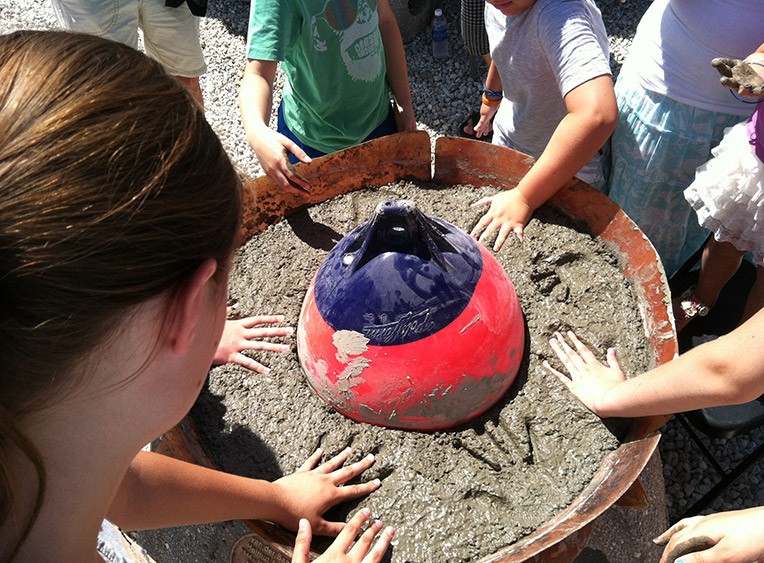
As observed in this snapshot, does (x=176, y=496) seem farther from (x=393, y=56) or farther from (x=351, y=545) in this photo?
(x=393, y=56)

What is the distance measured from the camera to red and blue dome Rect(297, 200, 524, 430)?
126 centimetres

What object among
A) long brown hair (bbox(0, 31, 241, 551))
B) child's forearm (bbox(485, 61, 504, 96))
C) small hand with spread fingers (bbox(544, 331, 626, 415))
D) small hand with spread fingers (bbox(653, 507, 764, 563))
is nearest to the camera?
long brown hair (bbox(0, 31, 241, 551))

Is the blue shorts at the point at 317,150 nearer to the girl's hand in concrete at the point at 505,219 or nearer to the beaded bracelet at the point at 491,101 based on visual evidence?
the beaded bracelet at the point at 491,101

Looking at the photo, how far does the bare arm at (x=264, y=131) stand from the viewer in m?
1.68

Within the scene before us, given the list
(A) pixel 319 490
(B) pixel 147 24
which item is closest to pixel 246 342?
(A) pixel 319 490

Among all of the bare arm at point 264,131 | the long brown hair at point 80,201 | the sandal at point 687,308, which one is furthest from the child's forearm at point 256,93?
the sandal at point 687,308

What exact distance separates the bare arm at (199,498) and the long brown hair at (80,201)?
0.34m

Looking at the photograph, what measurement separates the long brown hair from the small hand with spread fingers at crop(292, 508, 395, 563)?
485 mm

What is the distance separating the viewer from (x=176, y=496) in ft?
3.70

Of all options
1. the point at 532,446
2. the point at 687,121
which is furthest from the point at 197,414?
the point at 687,121

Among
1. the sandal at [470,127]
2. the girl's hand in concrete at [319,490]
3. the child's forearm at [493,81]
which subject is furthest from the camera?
the sandal at [470,127]

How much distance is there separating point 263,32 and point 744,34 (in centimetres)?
124

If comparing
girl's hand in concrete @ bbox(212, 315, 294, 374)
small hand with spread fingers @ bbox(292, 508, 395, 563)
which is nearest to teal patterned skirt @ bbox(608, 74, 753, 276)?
girl's hand in concrete @ bbox(212, 315, 294, 374)

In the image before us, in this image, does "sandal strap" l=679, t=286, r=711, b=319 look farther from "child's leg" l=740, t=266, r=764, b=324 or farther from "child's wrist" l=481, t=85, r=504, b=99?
"child's wrist" l=481, t=85, r=504, b=99
